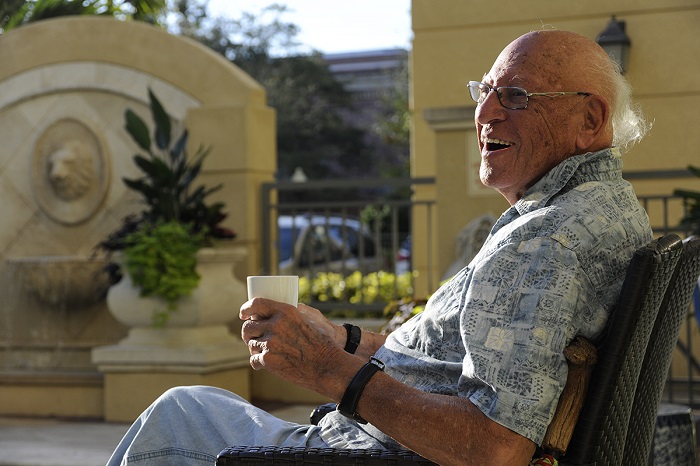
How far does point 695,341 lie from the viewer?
697cm

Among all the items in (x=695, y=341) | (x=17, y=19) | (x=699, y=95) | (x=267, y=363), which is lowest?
(x=695, y=341)

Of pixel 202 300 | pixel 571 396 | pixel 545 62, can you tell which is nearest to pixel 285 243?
pixel 202 300

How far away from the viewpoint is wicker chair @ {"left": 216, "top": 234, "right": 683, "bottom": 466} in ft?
6.50

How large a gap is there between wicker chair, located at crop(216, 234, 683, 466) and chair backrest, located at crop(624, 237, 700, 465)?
91 millimetres

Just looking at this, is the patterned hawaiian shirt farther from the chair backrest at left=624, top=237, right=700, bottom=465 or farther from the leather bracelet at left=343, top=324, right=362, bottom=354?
the leather bracelet at left=343, top=324, right=362, bottom=354

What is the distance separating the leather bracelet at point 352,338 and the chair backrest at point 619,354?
2.75ft

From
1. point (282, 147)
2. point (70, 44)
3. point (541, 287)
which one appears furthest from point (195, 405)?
point (282, 147)

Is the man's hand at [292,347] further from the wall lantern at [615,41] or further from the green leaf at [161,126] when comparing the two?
the wall lantern at [615,41]

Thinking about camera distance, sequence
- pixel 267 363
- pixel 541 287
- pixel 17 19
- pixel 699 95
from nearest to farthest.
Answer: pixel 541 287, pixel 267 363, pixel 699 95, pixel 17 19

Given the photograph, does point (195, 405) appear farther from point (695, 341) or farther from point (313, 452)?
point (695, 341)

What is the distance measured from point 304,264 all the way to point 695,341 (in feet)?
23.7

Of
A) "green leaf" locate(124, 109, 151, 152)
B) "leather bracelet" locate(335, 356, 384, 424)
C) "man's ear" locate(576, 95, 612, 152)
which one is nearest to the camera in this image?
"leather bracelet" locate(335, 356, 384, 424)

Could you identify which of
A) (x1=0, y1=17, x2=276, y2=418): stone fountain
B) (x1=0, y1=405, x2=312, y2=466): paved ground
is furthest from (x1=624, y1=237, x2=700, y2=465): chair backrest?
(x1=0, y1=17, x2=276, y2=418): stone fountain

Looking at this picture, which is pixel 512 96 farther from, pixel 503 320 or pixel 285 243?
pixel 285 243
